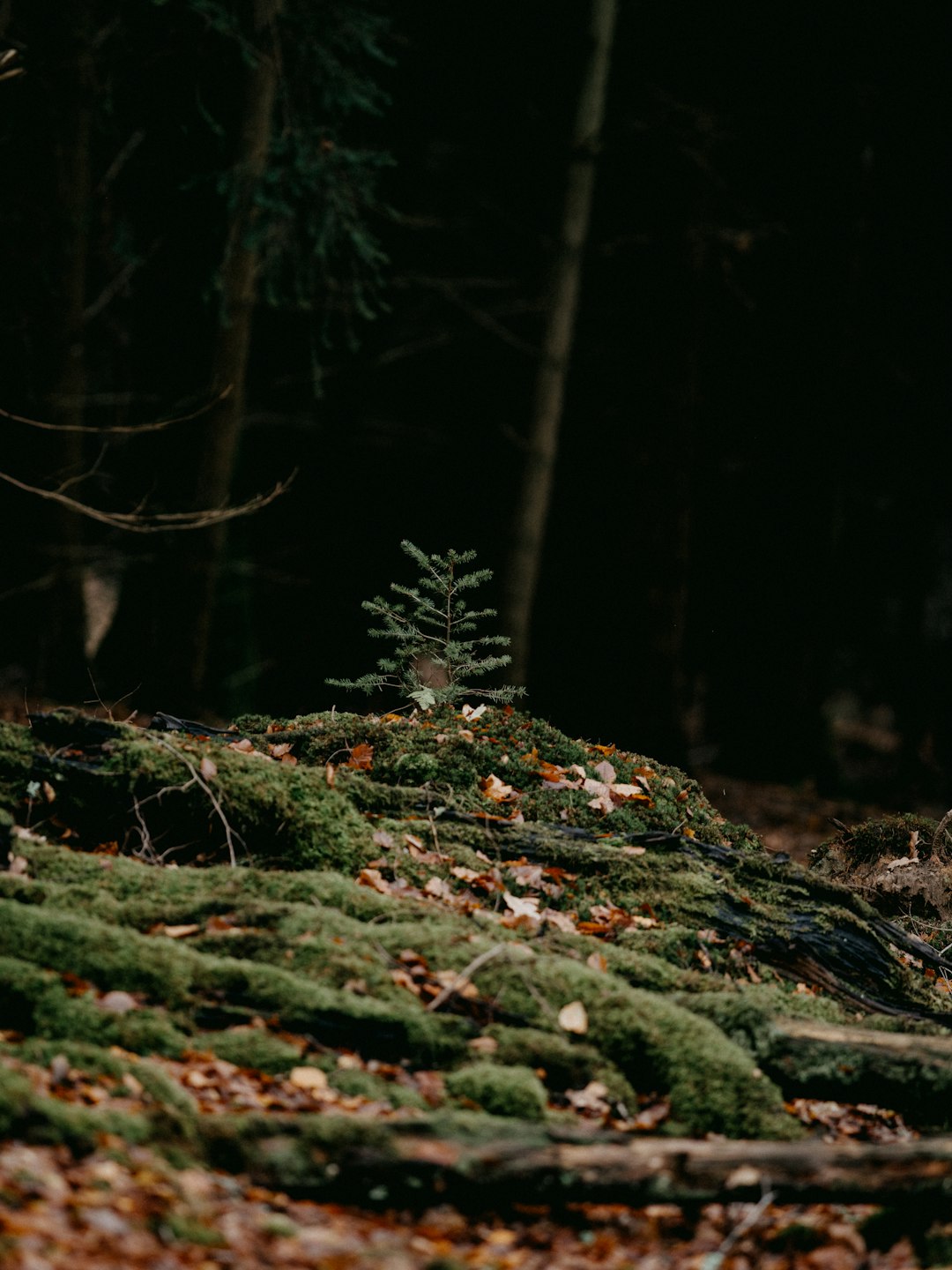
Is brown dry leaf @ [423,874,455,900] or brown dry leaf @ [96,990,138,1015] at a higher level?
brown dry leaf @ [423,874,455,900]

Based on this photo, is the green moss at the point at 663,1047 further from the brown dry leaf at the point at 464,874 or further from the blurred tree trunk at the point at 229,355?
the blurred tree trunk at the point at 229,355

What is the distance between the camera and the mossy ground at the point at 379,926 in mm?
3736

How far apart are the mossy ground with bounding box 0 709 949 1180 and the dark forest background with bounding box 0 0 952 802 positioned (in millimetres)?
7141

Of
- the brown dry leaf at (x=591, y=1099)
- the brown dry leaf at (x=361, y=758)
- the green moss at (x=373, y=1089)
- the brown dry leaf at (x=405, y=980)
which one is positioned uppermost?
the brown dry leaf at (x=361, y=758)

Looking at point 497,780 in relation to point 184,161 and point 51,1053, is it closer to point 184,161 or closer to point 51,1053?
point 51,1053

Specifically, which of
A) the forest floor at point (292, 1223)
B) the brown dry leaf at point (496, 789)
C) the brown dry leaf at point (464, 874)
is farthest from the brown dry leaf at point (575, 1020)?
the brown dry leaf at point (496, 789)

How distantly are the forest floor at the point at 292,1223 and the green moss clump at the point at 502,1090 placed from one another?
0.30 meters

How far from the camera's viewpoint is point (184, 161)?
41.7ft

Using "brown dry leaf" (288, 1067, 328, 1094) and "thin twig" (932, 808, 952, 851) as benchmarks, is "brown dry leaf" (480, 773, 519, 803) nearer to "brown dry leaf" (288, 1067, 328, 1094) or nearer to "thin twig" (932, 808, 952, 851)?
"brown dry leaf" (288, 1067, 328, 1094)

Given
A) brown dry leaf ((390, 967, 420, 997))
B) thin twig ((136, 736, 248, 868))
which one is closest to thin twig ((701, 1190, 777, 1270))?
brown dry leaf ((390, 967, 420, 997))

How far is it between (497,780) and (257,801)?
4.97 feet

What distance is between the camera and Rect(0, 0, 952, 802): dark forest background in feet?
41.3

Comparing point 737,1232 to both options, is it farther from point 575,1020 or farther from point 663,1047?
point 575,1020

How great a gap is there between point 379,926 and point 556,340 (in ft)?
34.9
